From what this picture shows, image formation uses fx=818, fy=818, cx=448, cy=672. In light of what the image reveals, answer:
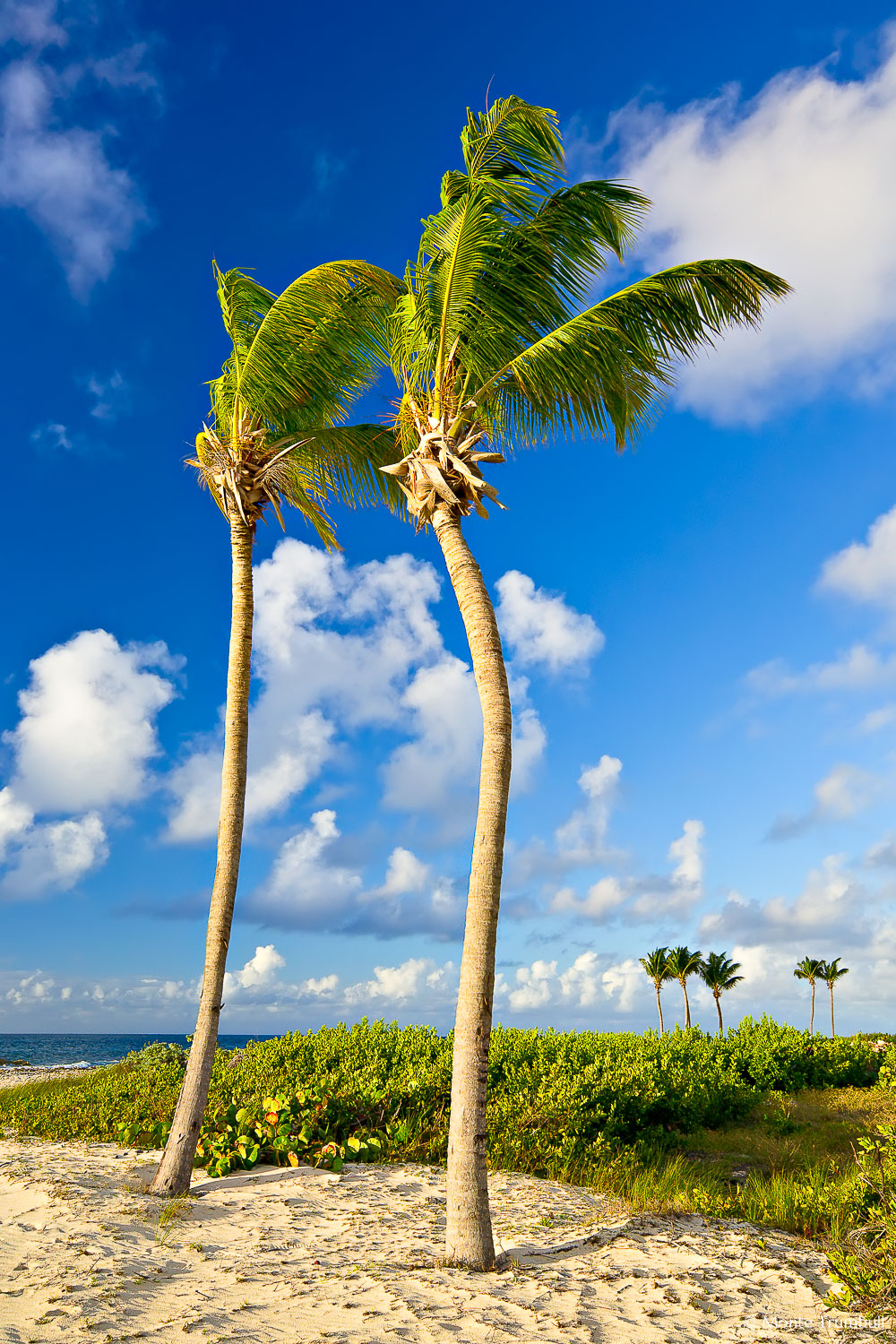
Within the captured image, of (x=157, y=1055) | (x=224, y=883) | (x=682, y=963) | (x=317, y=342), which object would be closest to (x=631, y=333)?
(x=317, y=342)

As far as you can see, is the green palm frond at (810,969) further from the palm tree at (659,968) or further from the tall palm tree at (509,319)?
the tall palm tree at (509,319)

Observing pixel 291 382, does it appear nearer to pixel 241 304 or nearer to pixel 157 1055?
pixel 241 304

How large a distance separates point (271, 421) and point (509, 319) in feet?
11.6

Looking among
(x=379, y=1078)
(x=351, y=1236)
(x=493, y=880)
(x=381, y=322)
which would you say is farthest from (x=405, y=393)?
(x=379, y=1078)

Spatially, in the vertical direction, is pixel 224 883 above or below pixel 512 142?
below

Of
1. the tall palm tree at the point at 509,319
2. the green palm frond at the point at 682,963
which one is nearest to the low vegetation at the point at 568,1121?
the tall palm tree at the point at 509,319

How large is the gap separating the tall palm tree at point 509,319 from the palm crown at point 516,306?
0.01m

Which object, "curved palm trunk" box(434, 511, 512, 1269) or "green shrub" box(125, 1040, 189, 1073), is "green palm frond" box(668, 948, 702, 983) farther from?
"curved palm trunk" box(434, 511, 512, 1269)

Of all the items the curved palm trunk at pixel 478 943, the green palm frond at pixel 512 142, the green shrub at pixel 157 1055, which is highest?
the green palm frond at pixel 512 142

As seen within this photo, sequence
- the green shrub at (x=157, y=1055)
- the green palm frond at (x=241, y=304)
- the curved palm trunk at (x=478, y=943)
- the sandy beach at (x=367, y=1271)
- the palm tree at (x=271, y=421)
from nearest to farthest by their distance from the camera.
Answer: the sandy beach at (x=367, y=1271) → the curved palm trunk at (x=478, y=943) → the palm tree at (x=271, y=421) → the green palm frond at (x=241, y=304) → the green shrub at (x=157, y=1055)

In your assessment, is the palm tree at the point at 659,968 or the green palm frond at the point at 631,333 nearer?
the green palm frond at the point at 631,333

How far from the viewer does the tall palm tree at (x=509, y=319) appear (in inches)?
309

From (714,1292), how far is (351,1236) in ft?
9.48

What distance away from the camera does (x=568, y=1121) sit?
9.83 m
